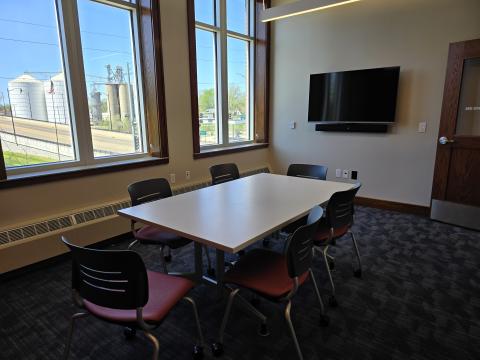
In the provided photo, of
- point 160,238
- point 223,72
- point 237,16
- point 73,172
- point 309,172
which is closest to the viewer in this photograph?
point 160,238

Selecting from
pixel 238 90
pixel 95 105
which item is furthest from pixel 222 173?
pixel 238 90

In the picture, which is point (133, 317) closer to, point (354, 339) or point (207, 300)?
point (207, 300)

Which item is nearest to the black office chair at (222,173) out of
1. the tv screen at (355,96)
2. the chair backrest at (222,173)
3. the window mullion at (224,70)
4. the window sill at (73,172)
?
the chair backrest at (222,173)

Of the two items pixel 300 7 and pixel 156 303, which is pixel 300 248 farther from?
pixel 300 7

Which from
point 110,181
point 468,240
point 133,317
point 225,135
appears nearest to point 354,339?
point 133,317

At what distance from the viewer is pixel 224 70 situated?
4.48m

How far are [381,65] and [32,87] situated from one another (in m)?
3.98

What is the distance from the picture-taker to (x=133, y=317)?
4.59ft

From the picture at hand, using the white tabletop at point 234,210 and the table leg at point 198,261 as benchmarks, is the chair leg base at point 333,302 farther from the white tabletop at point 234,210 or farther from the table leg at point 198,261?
the table leg at point 198,261

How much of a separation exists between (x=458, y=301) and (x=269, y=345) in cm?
146

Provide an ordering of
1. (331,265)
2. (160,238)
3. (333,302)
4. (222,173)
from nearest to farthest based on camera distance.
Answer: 1. (333,302)
2. (160,238)
3. (331,265)
4. (222,173)

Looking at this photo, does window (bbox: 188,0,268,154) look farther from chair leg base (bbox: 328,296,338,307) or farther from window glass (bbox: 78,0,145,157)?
chair leg base (bbox: 328,296,338,307)

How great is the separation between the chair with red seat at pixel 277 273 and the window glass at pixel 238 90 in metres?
3.15

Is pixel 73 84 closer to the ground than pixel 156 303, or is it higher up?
higher up
